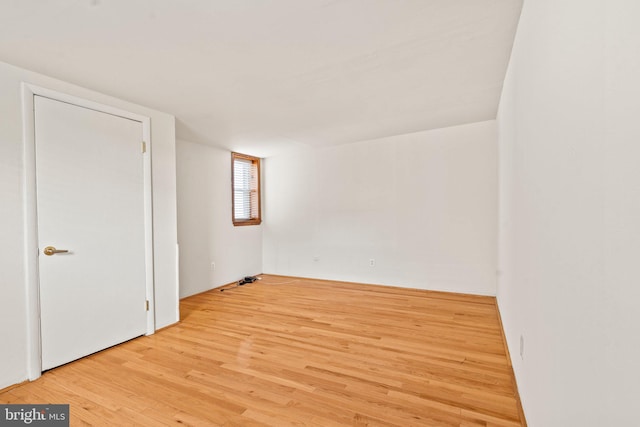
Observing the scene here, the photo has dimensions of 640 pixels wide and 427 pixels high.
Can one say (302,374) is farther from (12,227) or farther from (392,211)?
(392,211)

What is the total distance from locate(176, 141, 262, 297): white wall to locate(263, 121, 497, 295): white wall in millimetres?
917

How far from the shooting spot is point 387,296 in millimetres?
4414

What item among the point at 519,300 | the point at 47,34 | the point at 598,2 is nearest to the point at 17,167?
the point at 47,34

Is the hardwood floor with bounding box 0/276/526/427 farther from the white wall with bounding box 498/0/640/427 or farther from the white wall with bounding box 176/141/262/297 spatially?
the white wall with bounding box 176/141/262/297

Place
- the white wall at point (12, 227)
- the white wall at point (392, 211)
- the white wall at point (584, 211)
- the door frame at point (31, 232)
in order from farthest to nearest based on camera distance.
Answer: the white wall at point (392, 211)
the door frame at point (31, 232)
the white wall at point (12, 227)
the white wall at point (584, 211)

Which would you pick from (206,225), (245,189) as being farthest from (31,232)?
(245,189)

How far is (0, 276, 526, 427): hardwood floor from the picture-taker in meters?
1.88

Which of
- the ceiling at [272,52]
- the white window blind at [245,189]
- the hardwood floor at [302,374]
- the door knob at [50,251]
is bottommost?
the hardwood floor at [302,374]

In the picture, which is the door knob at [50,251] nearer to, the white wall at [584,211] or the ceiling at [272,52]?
the ceiling at [272,52]

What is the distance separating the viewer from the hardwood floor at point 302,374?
1875 millimetres

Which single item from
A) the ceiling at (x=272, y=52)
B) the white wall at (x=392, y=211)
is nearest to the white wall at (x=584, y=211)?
the ceiling at (x=272, y=52)

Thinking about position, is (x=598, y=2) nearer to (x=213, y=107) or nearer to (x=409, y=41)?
(x=409, y=41)

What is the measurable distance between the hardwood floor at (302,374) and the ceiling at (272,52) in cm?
243

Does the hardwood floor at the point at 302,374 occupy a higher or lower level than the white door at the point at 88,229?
lower
